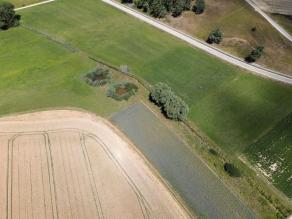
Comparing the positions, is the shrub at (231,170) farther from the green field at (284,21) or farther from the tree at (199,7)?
the tree at (199,7)

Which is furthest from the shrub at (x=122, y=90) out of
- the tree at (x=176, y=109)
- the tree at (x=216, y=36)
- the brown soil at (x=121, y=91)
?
the tree at (x=216, y=36)

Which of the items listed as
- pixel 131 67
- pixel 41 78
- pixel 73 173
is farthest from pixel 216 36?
pixel 73 173

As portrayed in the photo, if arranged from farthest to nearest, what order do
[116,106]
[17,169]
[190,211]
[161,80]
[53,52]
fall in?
[53,52]
[161,80]
[116,106]
[17,169]
[190,211]

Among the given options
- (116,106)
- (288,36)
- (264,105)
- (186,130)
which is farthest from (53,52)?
(288,36)

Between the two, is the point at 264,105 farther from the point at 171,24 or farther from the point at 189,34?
the point at 171,24

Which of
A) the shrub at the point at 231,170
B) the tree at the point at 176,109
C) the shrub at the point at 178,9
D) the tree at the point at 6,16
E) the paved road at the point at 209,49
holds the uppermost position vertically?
the shrub at the point at 178,9

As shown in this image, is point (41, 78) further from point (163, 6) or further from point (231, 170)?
point (231, 170)

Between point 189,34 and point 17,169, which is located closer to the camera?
point 17,169

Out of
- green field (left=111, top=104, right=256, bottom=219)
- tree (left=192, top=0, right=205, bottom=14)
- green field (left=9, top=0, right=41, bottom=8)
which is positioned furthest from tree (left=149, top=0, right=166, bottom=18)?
green field (left=111, top=104, right=256, bottom=219)
